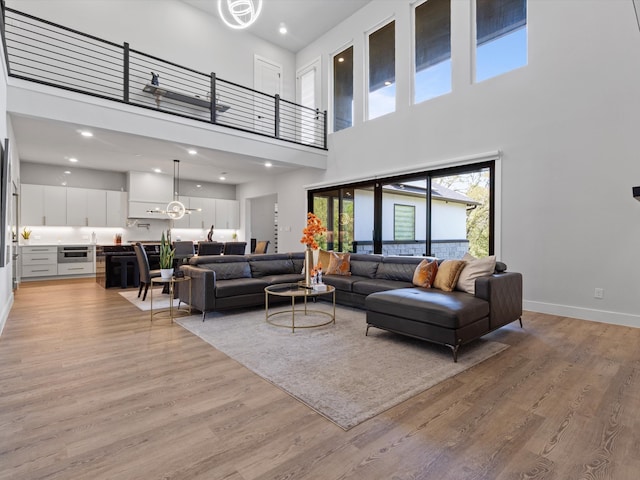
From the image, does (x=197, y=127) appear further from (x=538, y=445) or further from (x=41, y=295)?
(x=538, y=445)

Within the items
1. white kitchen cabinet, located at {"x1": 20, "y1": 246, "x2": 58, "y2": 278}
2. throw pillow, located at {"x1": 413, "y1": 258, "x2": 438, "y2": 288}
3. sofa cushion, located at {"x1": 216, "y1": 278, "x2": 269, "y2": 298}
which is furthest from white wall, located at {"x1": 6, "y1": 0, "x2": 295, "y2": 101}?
throw pillow, located at {"x1": 413, "y1": 258, "x2": 438, "y2": 288}

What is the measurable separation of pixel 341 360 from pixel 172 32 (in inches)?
303

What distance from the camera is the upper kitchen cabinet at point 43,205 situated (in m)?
8.07

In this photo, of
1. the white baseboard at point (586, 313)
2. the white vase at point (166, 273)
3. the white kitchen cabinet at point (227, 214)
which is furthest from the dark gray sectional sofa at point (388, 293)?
the white kitchen cabinet at point (227, 214)

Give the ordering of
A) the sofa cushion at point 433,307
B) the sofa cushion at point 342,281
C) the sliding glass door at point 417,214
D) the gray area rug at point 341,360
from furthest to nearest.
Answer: the sliding glass door at point 417,214
the sofa cushion at point 342,281
the sofa cushion at point 433,307
the gray area rug at point 341,360

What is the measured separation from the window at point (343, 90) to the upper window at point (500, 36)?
9.53ft

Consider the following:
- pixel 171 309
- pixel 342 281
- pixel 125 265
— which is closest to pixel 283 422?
pixel 171 309

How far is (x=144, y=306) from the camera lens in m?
5.19

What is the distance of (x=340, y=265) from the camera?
551 centimetres

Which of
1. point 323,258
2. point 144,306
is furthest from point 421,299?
point 144,306

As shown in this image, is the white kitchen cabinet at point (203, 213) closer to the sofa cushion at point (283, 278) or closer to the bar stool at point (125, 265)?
the bar stool at point (125, 265)

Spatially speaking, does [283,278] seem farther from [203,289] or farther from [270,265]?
[203,289]

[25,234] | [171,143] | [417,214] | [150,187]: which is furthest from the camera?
[150,187]

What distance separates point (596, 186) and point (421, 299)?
2969 mm
